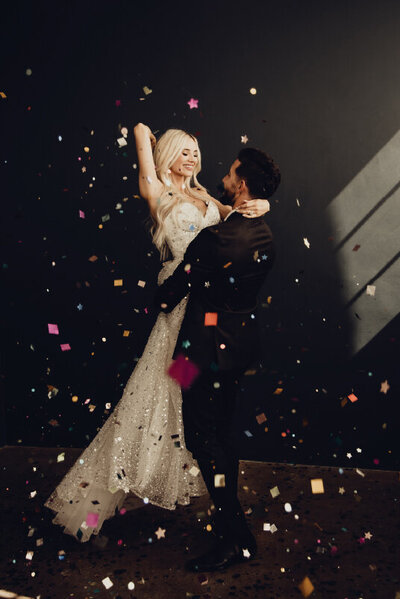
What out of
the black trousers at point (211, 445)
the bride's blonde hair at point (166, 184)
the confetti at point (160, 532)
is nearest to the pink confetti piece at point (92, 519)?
the confetti at point (160, 532)

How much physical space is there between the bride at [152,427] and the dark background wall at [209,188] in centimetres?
80

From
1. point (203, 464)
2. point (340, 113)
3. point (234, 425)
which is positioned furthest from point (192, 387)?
point (340, 113)

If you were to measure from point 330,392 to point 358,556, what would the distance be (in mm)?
1056

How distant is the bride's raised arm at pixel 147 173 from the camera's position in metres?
2.46

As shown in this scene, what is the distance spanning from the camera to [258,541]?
2.51m

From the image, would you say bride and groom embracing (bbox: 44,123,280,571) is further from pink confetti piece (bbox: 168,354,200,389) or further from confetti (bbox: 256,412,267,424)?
confetti (bbox: 256,412,267,424)

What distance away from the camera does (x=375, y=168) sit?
3141mm

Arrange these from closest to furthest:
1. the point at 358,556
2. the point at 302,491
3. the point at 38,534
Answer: the point at 358,556 → the point at 38,534 → the point at 302,491

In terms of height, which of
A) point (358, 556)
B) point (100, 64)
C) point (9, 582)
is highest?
point (100, 64)

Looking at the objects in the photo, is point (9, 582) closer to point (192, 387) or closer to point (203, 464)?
point (203, 464)

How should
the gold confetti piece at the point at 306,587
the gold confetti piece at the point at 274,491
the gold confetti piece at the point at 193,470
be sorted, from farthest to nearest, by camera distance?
→ the gold confetti piece at the point at 274,491
the gold confetti piece at the point at 193,470
the gold confetti piece at the point at 306,587

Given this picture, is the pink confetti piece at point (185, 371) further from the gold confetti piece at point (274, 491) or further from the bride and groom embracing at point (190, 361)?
the gold confetti piece at point (274, 491)

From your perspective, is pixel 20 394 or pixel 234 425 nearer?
pixel 234 425

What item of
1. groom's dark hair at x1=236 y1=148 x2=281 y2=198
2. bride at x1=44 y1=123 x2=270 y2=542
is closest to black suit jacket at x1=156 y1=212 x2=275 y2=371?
groom's dark hair at x1=236 y1=148 x2=281 y2=198
